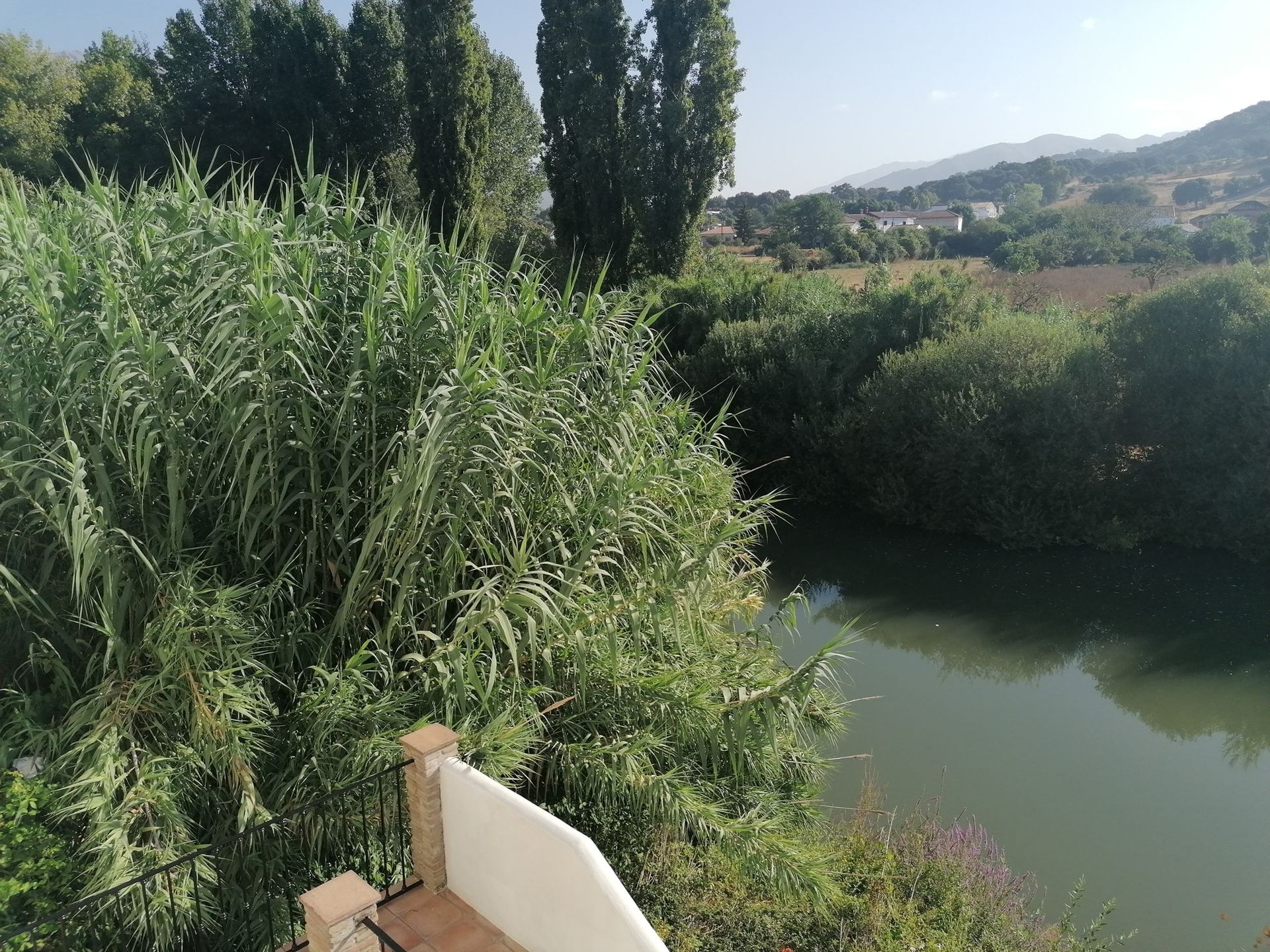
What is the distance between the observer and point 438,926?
12.2ft

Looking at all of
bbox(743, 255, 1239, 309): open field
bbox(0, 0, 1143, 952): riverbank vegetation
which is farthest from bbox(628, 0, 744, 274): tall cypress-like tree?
bbox(0, 0, 1143, 952): riverbank vegetation

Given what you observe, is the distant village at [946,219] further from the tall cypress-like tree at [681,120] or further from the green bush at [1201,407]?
the green bush at [1201,407]

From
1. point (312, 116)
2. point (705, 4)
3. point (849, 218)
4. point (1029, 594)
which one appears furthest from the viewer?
point (849, 218)

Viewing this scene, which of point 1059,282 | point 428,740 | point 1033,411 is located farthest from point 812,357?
point 1059,282

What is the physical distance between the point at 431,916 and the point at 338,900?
970mm

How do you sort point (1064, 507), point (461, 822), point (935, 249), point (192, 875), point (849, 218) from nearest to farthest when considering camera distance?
point (192, 875) → point (461, 822) → point (1064, 507) → point (935, 249) → point (849, 218)

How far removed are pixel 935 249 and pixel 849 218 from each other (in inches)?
586

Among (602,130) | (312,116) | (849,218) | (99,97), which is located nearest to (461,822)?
(602,130)

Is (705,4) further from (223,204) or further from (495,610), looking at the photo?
(495,610)

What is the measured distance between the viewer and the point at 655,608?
464 centimetres

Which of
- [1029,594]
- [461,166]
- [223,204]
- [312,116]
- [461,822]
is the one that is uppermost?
[312,116]

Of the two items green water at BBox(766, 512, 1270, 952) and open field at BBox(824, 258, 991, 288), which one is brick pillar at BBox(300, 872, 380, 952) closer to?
green water at BBox(766, 512, 1270, 952)

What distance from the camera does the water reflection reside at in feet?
26.4

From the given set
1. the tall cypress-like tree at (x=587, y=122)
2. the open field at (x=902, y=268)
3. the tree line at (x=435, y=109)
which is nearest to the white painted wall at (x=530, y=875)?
the tree line at (x=435, y=109)
